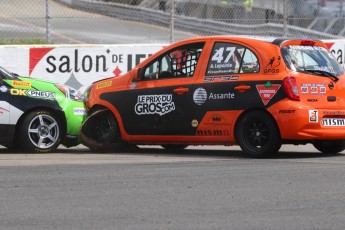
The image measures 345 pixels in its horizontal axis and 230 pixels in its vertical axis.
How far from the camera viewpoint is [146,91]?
39.1 ft

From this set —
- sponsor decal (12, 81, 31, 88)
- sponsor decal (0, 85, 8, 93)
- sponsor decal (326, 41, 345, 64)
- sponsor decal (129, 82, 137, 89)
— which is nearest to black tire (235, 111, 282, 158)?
sponsor decal (129, 82, 137, 89)

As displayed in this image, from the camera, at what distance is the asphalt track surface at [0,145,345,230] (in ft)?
22.1

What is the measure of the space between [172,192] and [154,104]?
379 cm

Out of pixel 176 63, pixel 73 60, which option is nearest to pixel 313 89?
pixel 176 63

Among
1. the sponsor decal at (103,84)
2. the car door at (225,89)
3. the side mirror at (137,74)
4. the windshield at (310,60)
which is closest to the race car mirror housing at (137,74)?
the side mirror at (137,74)

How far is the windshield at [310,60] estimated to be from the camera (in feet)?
36.4

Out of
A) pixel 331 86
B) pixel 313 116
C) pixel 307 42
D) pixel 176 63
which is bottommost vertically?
pixel 313 116

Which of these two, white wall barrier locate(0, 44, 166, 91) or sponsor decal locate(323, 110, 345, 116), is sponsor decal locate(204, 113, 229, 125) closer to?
sponsor decal locate(323, 110, 345, 116)

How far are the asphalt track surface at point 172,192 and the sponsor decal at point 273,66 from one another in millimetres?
1055

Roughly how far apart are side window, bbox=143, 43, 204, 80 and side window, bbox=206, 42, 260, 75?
253 millimetres

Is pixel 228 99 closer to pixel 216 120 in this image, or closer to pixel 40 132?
pixel 216 120

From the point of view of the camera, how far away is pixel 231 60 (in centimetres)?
1136

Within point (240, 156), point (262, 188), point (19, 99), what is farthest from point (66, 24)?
point (262, 188)

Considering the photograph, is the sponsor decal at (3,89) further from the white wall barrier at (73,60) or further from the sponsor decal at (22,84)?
the white wall barrier at (73,60)
